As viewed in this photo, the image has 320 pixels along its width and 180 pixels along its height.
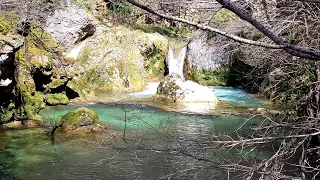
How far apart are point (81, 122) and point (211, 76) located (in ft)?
32.6

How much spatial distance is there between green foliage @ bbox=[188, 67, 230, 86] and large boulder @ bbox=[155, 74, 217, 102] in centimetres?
373

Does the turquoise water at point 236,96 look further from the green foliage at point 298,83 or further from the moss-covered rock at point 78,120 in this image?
the green foliage at point 298,83

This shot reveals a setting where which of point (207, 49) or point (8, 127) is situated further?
point (207, 49)

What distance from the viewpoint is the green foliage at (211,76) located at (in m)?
17.8

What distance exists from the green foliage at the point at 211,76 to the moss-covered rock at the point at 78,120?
932 cm

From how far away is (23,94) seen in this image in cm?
1077

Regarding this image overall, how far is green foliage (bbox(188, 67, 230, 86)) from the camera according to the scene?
702 inches

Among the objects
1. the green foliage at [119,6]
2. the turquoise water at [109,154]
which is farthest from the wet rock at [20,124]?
the green foliage at [119,6]

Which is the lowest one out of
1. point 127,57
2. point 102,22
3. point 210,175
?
point 210,175

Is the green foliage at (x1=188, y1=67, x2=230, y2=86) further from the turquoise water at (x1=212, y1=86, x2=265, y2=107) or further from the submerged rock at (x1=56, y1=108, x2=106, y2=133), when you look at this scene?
the submerged rock at (x1=56, y1=108, x2=106, y2=133)

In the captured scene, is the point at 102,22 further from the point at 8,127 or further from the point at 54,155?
the point at 54,155

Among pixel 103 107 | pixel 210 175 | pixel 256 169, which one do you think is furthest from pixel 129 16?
pixel 256 169

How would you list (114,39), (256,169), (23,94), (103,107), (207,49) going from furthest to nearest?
1. (114,39)
2. (207,49)
3. (103,107)
4. (23,94)
5. (256,169)

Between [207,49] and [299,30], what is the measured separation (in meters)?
11.5
